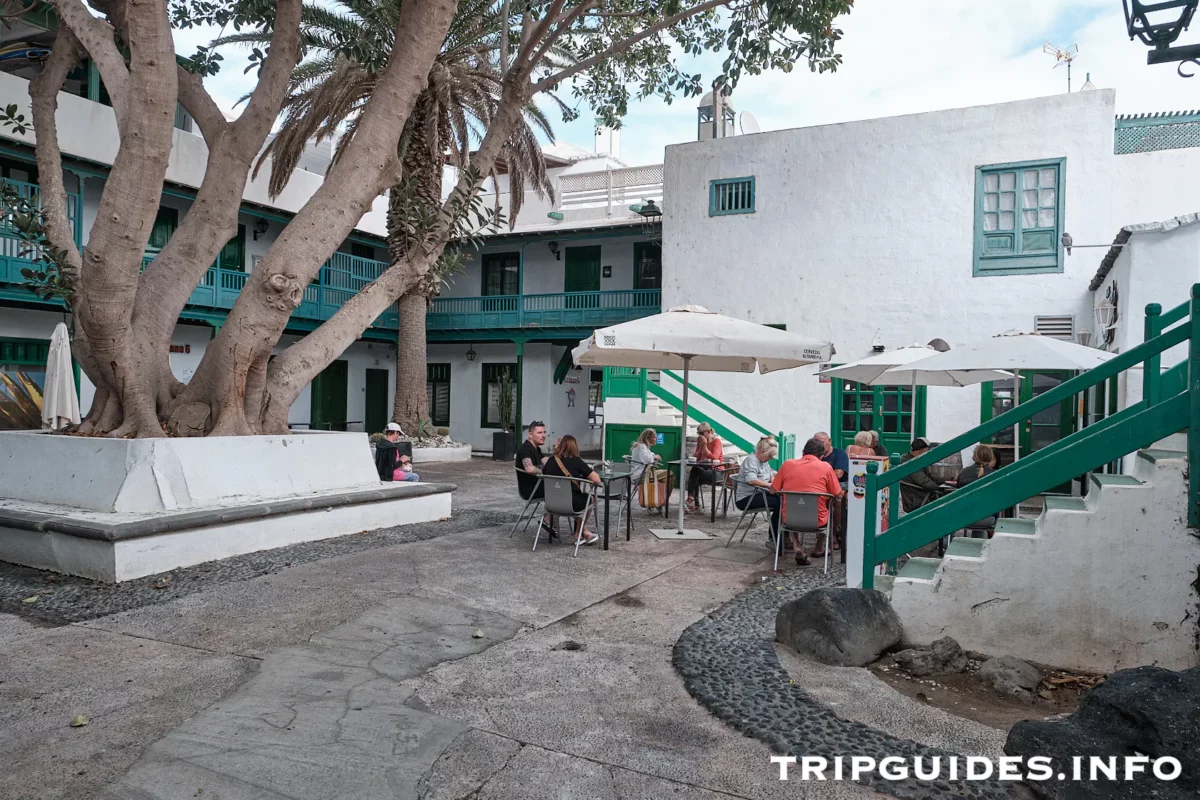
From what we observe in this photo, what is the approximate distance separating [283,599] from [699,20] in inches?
373

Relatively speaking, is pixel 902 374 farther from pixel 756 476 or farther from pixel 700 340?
pixel 700 340

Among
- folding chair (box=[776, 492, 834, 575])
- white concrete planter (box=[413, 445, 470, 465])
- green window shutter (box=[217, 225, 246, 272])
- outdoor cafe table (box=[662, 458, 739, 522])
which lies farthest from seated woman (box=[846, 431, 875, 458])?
green window shutter (box=[217, 225, 246, 272])

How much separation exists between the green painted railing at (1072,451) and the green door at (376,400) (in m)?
18.9

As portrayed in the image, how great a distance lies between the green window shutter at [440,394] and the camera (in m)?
22.9

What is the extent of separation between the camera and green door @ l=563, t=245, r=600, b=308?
21.0 metres

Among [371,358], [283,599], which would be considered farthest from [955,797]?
[371,358]

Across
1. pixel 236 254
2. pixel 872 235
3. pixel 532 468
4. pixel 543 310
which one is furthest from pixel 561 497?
pixel 236 254

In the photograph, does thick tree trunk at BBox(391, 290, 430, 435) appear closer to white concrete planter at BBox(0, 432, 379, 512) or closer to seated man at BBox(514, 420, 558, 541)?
white concrete planter at BBox(0, 432, 379, 512)

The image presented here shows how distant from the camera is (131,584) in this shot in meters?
5.76

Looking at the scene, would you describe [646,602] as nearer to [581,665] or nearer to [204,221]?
[581,665]

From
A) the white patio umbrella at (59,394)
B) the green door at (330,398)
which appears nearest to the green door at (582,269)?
the green door at (330,398)

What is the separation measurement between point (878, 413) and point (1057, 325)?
9.93 ft

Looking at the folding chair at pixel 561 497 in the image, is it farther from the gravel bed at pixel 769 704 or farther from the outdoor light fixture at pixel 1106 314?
the outdoor light fixture at pixel 1106 314

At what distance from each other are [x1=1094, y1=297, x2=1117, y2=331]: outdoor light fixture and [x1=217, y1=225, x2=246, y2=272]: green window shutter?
55.3 ft
